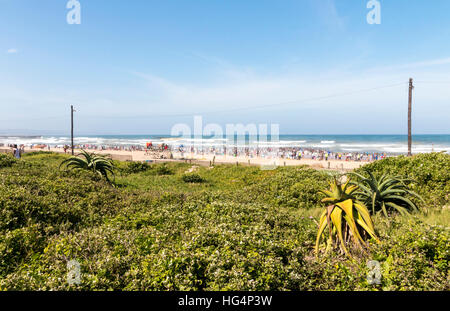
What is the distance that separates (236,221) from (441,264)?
124 inches

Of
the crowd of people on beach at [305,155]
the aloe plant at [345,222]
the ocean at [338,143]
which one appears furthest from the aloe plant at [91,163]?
the ocean at [338,143]

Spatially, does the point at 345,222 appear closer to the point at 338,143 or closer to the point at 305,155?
the point at 305,155

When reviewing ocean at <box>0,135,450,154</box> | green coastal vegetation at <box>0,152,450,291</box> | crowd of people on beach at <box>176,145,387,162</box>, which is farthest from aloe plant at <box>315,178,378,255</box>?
ocean at <box>0,135,450,154</box>

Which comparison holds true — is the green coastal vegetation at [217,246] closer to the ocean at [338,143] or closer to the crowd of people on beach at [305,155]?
the crowd of people on beach at [305,155]

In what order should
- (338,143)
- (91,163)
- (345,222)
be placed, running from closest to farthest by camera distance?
(345,222), (91,163), (338,143)

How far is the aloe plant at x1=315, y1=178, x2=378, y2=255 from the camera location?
3.95 m

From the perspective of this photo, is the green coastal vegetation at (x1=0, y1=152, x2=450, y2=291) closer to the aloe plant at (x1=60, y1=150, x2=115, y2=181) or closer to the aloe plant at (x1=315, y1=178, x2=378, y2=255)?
the aloe plant at (x1=315, y1=178, x2=378, y2=255)

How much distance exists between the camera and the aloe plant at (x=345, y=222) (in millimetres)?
3949

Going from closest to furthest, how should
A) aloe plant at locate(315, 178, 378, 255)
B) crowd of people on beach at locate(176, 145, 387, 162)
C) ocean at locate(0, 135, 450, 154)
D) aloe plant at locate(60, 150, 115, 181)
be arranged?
aloe plant at locate(315, 178, 378, 255), aloe plant at locate(60, 150, 115, 181), crowd of people on beach at locate(176, 145, 387, 162), ocean at locate(0, 135, 450, 154)

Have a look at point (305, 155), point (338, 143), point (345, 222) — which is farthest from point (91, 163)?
point (338, 143)

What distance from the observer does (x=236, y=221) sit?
5.14 metres

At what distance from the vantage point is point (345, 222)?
4.29 meters

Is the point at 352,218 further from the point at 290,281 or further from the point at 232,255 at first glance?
the point at 232,255

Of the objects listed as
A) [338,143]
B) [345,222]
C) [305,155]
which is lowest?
[305,155]
